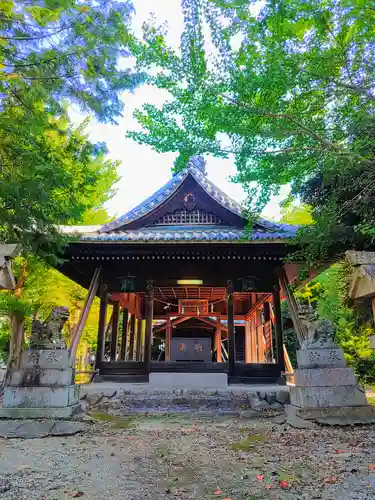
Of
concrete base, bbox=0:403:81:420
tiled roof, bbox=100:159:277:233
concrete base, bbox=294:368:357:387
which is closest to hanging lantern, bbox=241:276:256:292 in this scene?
tiled roof, bbox=100:159:277:233

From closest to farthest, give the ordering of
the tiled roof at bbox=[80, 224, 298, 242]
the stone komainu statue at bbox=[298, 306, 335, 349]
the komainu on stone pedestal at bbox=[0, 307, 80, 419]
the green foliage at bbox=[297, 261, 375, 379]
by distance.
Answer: the komainu on stone pedestal at bbox=[0, 307, 80, 419] → the stone komainu statue at bbox=[298, 306, 335, 349] → the tiled roof at bbox=[80, 224, 298, 242] → the green foliage at bbox=[297, 261, 375, 379]

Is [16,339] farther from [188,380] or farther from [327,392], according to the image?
[327,392]

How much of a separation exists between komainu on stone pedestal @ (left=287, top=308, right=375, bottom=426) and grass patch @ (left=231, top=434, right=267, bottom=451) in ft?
3.40

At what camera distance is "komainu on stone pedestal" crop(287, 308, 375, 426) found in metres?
6.02

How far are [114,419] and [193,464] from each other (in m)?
3.63

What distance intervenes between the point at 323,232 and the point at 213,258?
4.19 m

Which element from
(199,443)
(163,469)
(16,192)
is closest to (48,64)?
(16,192)

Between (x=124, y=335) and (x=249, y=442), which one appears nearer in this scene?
(x=249, y=442)

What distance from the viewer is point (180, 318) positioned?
16.3 m

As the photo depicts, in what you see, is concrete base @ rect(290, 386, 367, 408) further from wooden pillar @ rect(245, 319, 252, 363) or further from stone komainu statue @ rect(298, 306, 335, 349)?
wooden pillar @ rect(245, 319, 252, 363)

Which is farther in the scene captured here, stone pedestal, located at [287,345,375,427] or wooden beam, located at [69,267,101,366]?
wooden beam, located at [69,267,101,366]

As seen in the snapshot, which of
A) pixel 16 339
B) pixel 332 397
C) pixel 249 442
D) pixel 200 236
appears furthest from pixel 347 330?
pixel 16 339

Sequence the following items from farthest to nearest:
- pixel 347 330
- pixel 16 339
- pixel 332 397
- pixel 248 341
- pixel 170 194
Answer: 1. pixel 248 341
2. pixel 347 330
3. pixel 16 339
4. pixel 170 194
5. pixel 332 397

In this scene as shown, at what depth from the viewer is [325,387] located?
6246mm
